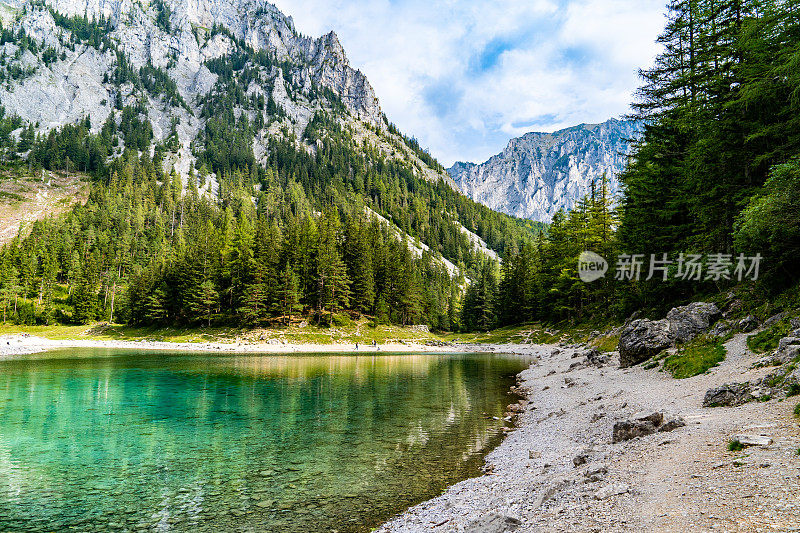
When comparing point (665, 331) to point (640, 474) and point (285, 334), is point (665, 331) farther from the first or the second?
point (285, 334)

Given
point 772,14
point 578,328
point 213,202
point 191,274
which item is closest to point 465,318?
point 578,328

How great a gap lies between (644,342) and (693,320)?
297 centimetres

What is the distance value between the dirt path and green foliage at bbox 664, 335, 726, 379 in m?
0.90

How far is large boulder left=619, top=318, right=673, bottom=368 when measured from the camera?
24.1 m

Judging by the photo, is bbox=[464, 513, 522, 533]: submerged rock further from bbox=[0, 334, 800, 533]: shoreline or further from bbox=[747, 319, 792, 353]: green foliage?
bbox=[747, 319, 792, 353]: green foliage

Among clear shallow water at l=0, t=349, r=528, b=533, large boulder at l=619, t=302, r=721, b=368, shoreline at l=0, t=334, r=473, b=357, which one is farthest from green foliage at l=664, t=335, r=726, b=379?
shoreline at l=0, t=334, r=473, b=357

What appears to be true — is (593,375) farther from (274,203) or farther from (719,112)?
(274,203)

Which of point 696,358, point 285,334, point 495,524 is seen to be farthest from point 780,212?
point 285,334

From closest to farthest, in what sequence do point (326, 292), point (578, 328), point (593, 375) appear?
point (593, 375) < point (578, 328) < point (326, 292)

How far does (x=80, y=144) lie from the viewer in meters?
199

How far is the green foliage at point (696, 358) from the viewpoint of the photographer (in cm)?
1731

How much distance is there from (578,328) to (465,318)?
64.5 metres

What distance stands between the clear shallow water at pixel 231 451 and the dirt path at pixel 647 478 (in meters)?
1.72

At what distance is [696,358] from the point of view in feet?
60.9
